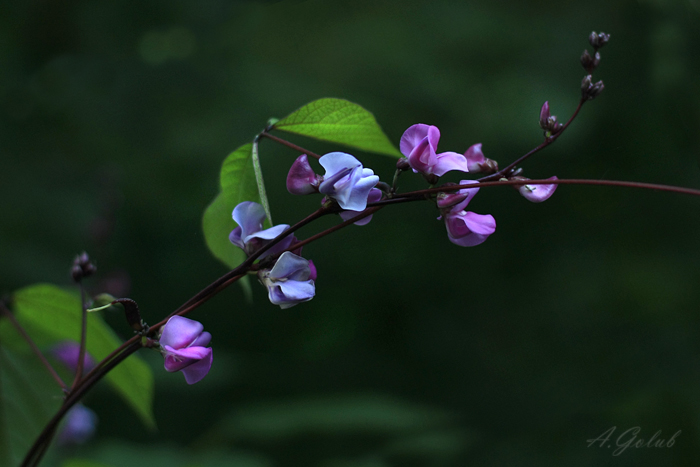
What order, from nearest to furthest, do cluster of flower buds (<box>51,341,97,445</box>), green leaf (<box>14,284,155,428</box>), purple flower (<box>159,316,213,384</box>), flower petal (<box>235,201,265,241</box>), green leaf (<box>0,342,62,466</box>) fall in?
purple flower (<box>159,316,213,384</box>) < flower petal (<box>235,201,265,241</box>) < green leaf (<box>14,284,155,428</box>) < green leaf (<box>0,342,62,466</box>) < cluster of flower buds (<box>51,341,97,445</box>)

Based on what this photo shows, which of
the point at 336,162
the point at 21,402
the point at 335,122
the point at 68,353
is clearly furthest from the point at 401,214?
the point at 336,162

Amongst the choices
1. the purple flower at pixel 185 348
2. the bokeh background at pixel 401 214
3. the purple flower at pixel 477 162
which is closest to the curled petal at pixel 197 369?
the purple flower at pixel 185 348

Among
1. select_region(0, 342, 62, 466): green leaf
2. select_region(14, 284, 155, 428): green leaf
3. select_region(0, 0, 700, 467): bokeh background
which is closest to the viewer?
select_region(14, 284, 155, 428): green leaf

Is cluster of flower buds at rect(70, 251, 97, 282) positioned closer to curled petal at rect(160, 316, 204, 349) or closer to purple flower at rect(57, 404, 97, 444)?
curled petal at rect(160, 316, 204, 349)

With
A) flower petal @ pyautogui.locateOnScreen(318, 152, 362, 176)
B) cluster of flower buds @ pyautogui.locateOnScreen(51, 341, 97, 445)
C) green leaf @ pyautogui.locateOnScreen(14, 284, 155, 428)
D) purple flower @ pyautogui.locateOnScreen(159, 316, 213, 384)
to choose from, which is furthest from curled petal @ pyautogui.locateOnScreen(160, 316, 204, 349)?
cluster of flower buds @ pyautogui.locateOnScreen(51, 341, 97, 445)

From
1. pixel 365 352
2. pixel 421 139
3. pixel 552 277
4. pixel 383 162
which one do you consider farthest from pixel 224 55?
pixel 421 139

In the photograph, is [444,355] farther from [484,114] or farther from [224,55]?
[224,55]
